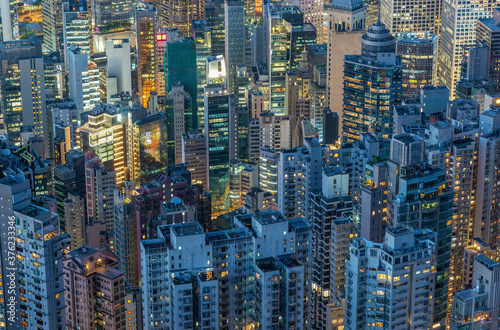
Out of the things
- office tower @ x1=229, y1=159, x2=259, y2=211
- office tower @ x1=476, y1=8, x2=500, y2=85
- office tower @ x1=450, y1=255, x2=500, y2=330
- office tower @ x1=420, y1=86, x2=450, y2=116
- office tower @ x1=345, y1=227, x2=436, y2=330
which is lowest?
office tower @ x1=229, y1=159, x2=259, y2=211

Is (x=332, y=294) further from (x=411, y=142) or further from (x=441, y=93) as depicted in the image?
(x=441, y=93)

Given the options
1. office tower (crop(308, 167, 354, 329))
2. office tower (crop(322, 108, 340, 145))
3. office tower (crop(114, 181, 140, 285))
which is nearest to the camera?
office tower (crop(308, 167, 354, 329))

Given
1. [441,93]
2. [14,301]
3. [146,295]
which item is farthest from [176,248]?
[441,93]

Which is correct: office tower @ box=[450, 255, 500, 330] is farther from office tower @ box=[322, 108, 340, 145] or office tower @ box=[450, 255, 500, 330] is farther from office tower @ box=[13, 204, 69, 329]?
office tower @ box=[322, 108, 340, 145]

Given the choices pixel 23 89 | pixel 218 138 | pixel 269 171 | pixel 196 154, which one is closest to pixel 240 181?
pixel 196 154

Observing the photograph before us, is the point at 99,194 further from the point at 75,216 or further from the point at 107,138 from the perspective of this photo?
the point at 107,138

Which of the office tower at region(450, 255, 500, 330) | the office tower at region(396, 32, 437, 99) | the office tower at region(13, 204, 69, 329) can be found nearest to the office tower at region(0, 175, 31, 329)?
the office tower at region(13, 204, 69, 329)

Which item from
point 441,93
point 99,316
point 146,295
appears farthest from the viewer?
point 441,93
